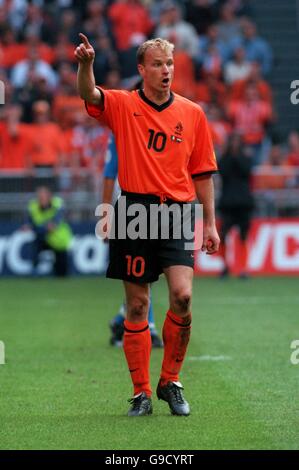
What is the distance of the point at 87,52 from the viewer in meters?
7.25

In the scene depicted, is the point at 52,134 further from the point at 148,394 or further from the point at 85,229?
the point at 148,394

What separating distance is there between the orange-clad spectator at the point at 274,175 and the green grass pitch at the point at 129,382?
5178 millimetres

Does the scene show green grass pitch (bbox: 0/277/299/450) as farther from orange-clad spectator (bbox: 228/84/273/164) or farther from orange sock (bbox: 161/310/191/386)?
orange-clad spectator (bbox: 228/84/273/164)

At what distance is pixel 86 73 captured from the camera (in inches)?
290

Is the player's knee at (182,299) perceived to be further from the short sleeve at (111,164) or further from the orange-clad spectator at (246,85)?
the orange-clad spectator at (246,85)

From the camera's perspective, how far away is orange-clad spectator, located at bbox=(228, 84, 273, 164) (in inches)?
888

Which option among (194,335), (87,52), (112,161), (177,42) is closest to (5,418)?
(87,52)

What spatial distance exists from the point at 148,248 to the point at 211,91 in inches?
614

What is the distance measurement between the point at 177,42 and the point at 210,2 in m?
2.39

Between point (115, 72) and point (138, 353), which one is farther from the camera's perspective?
point (115, 72)

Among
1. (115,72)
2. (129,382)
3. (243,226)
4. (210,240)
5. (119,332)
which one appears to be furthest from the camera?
(115,72)

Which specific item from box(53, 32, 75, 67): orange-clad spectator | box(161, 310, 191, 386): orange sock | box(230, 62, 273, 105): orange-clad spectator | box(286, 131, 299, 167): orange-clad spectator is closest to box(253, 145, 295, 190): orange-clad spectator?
box(286, 131, 299, 167): orange-clad spectator
